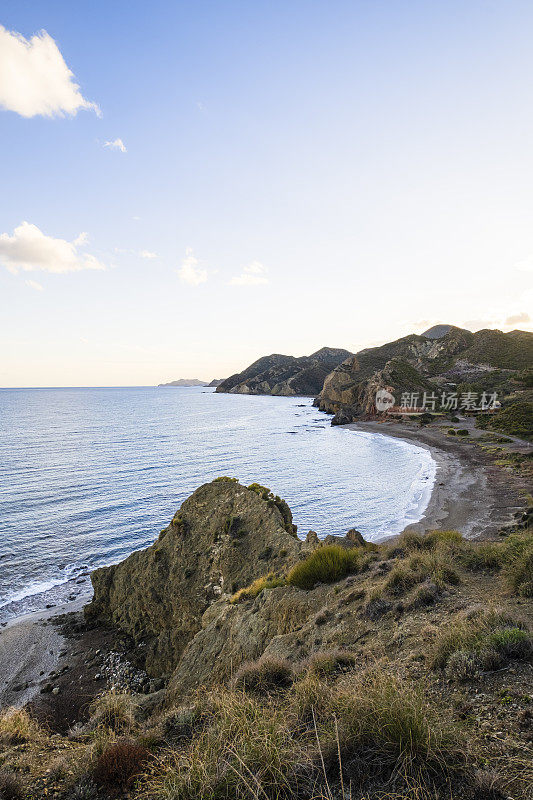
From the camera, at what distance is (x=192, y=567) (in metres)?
15.8

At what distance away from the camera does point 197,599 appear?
584 inches

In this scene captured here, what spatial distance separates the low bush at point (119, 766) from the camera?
13.3ft

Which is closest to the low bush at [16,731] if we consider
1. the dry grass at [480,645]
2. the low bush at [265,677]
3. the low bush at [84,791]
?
the low bush at [84,791]

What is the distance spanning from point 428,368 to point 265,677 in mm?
130891

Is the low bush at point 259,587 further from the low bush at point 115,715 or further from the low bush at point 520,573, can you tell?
the low bush at point 520,573

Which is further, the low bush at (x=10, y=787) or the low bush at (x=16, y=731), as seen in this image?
the low bush at (x=16, y=731)

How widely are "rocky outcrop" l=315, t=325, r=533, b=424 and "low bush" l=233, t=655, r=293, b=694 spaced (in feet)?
297

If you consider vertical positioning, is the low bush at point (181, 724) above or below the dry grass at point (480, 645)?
below

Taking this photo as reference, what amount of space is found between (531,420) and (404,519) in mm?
40416

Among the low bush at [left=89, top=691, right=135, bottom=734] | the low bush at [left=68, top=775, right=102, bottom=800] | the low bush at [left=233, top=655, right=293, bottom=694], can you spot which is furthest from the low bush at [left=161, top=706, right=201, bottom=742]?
the low bush at [left=68, top=775, right=102, bottom=800]

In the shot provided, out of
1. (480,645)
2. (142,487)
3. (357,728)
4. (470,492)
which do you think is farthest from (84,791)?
(142,487)

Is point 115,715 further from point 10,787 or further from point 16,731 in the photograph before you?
point 10,787

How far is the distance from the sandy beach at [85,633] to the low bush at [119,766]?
11829 mm

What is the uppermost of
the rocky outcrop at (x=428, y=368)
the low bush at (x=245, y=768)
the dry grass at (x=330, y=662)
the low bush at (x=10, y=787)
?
the rocky outcrop at (x=428, y=368)
